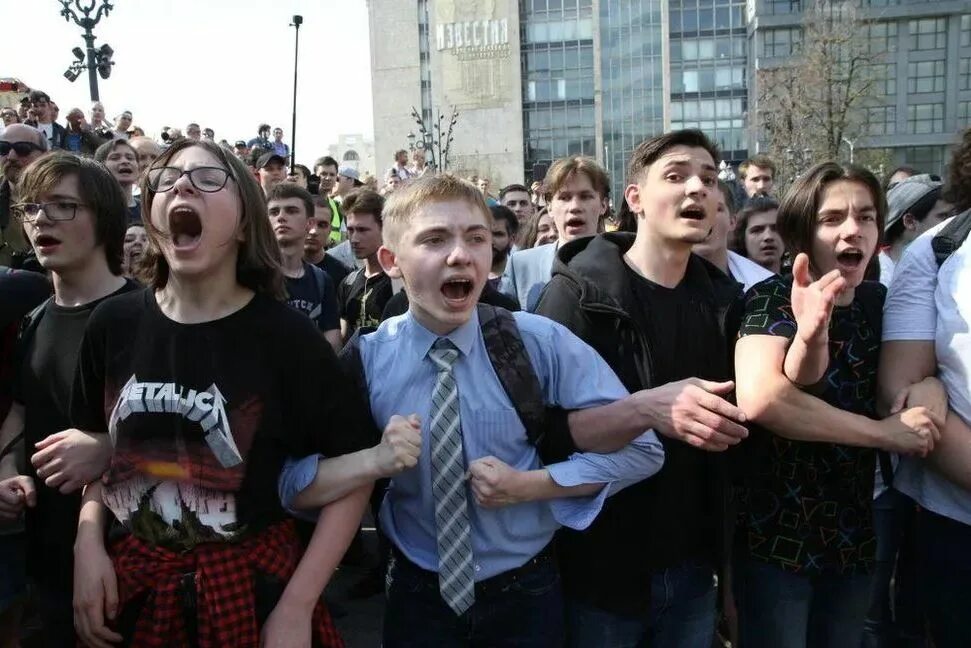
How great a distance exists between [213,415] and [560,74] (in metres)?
71.2

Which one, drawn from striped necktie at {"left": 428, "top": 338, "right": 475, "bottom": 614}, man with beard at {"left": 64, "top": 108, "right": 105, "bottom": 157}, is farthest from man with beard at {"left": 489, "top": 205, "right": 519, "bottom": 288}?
man with beard at {"left": 64, "top": 108, "right": 105, "bottom": 157}

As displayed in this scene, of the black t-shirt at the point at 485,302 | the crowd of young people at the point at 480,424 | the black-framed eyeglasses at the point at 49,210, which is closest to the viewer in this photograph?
the crowd of young people at the point at 480,424

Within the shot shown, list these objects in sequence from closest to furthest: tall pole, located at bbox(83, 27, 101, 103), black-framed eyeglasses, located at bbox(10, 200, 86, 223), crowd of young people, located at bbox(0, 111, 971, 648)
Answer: crowd of young people, located at bbox(0, 111, 971, 648)
black-framed eyeglasses, located at bbox(10, 200, 86, 223)
tall pole, located at bbox(83, 27, 101, 103)

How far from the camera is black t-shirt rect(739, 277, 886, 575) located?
2479 millimetres

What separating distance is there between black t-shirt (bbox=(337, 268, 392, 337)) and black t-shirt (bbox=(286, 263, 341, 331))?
0.17 metres

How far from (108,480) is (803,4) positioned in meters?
64.6

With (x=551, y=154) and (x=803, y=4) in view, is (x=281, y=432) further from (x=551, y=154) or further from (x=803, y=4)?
(x=551, y=154)

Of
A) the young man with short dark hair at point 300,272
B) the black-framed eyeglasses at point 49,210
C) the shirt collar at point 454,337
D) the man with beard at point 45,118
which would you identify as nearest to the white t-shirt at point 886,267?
the young man with short dark hair at point 300,272

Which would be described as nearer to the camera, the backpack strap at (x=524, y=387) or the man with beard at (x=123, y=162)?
the backpack strap at (x=524, y=387)

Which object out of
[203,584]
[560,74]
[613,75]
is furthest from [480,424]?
[613,75]

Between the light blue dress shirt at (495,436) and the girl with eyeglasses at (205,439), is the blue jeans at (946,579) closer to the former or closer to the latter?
the light blue dress shirt at (495,436)

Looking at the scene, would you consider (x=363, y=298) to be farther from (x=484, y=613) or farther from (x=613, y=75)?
(x=613, y=75)

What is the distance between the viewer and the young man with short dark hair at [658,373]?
2383 mm

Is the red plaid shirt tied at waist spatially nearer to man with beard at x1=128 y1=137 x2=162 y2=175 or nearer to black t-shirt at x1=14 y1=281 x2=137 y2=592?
black t-shirt at x1=14 y1=281 x2=137 y2=592
